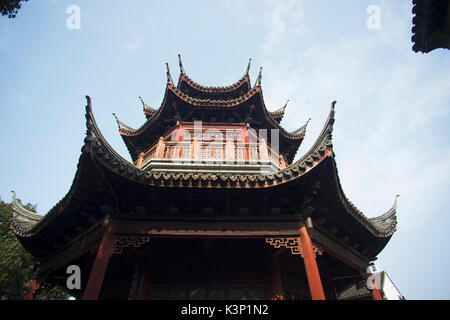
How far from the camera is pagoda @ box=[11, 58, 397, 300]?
6012mm

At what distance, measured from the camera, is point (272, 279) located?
22.4ft

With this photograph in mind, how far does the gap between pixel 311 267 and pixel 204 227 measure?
2396mm

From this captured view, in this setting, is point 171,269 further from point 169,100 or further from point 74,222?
point 169,100

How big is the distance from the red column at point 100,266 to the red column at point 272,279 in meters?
3.71

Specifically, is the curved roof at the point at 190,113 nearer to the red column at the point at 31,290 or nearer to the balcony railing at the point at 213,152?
the balcony railing at the point at 213,152

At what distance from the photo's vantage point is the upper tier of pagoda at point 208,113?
10453 mm

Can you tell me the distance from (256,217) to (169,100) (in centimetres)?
620

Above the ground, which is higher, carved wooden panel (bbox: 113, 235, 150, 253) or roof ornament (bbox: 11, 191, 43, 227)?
roof ornament (bbox: 11, 191, 43, 227)

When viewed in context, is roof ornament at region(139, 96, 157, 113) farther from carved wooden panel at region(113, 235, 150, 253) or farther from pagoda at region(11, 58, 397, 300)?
carved wooden panel at region(113, 235, 150, 253)

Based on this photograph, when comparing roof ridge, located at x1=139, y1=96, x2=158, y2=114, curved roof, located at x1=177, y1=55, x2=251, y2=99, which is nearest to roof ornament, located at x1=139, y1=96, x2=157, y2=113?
roof ridge, located at x1=139, y1=96, x2=158, y2=114

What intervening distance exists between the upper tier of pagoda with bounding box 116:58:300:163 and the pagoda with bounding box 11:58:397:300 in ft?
6.95

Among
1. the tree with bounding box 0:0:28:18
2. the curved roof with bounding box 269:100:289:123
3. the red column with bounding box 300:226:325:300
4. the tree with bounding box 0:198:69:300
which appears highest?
the curved roof with bounding box 269:100:289:123

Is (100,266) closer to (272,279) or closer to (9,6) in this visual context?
(272,279)
